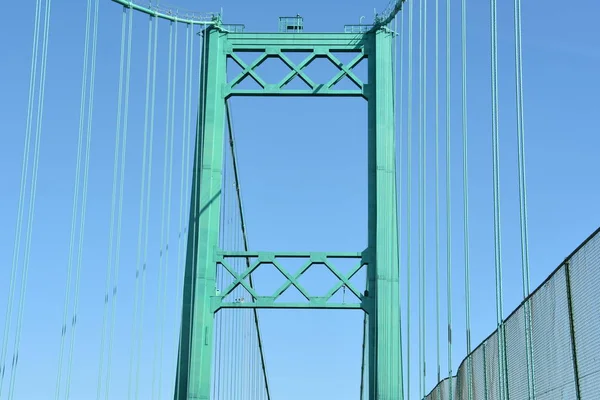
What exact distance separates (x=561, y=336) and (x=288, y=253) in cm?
1003

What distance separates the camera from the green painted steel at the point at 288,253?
15.4m

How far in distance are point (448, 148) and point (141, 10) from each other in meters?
8.04

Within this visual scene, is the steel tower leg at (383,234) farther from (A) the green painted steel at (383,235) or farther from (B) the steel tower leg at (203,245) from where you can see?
(B) the steel tower leg at (203,245)

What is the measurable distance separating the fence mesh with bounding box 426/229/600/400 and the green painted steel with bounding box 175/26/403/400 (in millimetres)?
6810

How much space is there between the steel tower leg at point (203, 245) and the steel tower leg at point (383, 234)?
7.00 feet

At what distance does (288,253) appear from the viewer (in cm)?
1627

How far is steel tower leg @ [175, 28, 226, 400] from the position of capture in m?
15.4

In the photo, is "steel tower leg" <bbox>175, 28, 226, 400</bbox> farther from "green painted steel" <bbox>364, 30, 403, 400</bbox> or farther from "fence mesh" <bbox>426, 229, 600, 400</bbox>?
"fence mesh" <bbox>426, 229, 600, 400</bbox>

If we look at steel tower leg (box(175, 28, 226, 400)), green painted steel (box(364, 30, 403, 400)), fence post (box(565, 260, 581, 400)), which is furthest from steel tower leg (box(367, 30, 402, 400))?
fence post (box(565, 260, 581, 400))

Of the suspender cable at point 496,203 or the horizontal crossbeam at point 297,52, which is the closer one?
the suspender cable at point 496,203

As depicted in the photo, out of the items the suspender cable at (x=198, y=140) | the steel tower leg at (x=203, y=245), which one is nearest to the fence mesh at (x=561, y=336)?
the steel tower leg at (x=203, y=245)

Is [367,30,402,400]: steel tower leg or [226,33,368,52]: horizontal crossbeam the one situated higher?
[226,33,368,52]: horizontal crossbeam

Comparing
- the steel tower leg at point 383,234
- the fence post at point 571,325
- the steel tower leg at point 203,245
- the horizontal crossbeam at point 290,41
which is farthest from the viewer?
the horizontal crossbeam at point 290,41

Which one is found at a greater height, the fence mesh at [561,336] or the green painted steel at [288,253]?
the green painted steel at [288,253]
